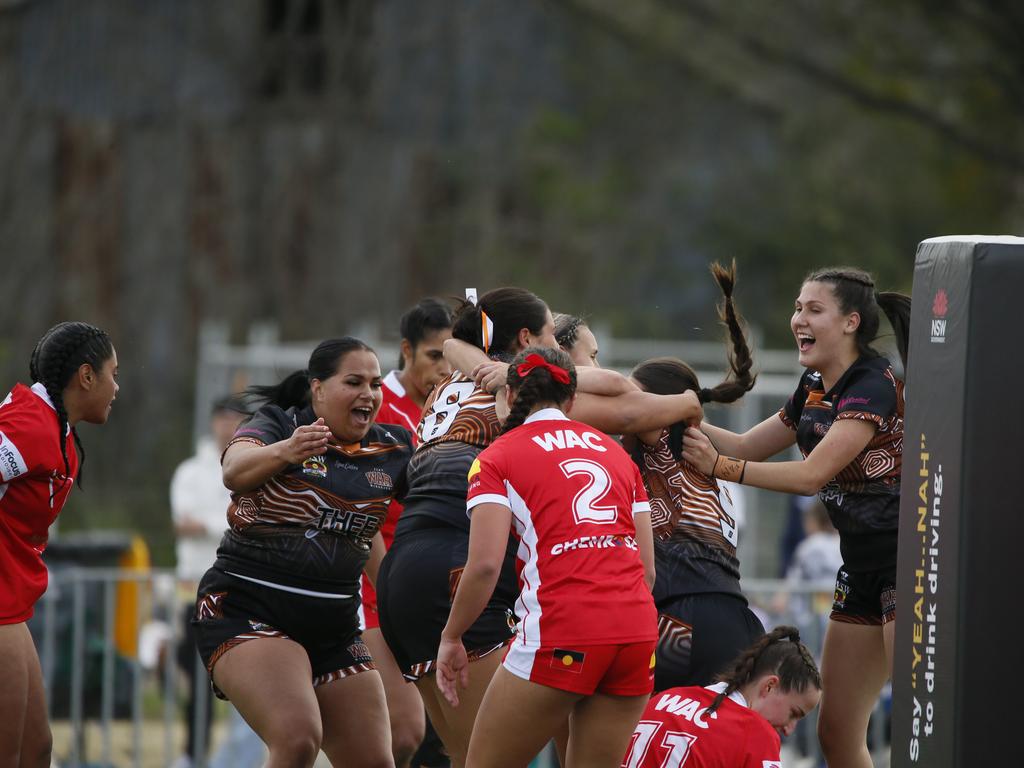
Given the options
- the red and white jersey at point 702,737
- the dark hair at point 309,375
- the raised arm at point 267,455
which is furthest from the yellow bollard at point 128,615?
the red and white jersey at point 702,737

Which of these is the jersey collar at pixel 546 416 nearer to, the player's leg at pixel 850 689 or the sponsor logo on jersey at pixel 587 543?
the sponsor logo on jersey at pixel 587 543

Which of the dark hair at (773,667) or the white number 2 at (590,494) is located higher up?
the white number 2 at (590,494)

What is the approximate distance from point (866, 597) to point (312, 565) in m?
2.06

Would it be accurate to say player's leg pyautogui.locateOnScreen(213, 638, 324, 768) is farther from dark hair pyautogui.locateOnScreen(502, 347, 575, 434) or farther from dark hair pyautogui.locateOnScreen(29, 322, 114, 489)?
dark hair pyautogui.locateOnScreen(502, 347, 575, 434)

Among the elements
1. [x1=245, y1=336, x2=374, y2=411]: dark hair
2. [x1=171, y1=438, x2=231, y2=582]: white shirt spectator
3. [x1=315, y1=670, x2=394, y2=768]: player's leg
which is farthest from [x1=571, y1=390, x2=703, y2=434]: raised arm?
[x1=171, y1=438, x2=231, y2=582]: white shirt spectator

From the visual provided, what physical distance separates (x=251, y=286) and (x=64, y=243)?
2581mm

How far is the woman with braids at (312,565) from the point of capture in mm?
5414

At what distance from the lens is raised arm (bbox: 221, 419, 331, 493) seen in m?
5.24

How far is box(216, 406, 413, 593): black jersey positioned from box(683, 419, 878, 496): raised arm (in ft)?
3.86

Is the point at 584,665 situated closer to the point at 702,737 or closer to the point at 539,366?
the point at 702,737

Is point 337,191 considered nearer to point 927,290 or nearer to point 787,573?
point 787,573

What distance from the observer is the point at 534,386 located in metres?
4.80

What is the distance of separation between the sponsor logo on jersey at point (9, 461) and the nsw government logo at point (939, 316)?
3138 millimetres

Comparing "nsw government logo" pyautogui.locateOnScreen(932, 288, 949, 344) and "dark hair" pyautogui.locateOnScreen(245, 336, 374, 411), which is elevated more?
"nsw government logo" pyautogui.locateOnScreen(932, 288, 949, 344)
